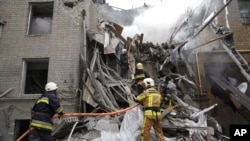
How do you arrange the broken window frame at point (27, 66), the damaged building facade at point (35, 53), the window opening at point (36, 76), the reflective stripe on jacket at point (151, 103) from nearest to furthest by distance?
the reflective stripe on jacket at point (151, 103) < the damaged building facade at point (35, 53) < the broken window frame at point (27, 66) < the window opening at point (36, 76)

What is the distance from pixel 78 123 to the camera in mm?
6414

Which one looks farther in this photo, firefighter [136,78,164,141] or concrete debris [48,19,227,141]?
concrete debris [48,19,227,141]

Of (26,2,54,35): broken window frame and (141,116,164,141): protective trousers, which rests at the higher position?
(26,2,54,35): broken window frame

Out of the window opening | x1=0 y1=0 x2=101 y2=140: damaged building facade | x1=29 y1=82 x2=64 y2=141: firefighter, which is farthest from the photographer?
the window opening

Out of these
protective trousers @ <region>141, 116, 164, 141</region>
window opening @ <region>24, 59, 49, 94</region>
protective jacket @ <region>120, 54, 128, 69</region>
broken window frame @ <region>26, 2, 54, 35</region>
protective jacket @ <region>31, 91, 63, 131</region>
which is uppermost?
Answer: broken window frame @ <region>26, 2, 54, 35</region>

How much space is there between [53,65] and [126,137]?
397 centimetres

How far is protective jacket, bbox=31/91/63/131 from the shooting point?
205 inches

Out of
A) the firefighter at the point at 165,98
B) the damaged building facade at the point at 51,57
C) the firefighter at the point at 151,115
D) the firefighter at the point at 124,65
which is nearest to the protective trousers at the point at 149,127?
the firefighter at the point at 151,115

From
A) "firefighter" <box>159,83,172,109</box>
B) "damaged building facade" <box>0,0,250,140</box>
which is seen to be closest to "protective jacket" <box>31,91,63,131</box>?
"damaged building facade" <box>0,0,250,140</box>

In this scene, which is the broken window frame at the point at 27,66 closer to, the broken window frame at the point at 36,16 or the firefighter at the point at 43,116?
the broken window frame at the point at 36,16

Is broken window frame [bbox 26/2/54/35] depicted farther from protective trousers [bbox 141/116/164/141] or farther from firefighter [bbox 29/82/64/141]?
protective trousers [bbox 141/116/164/141]

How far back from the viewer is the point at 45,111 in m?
5.29

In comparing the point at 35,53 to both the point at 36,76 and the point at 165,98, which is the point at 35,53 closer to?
the point at 36,76

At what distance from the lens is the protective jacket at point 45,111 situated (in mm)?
5207
